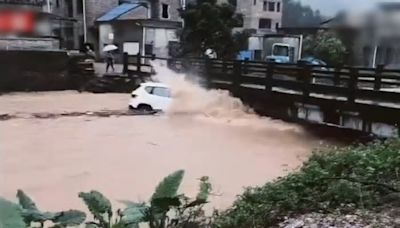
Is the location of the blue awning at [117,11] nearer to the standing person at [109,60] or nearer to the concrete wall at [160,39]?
the concrete wall at [160,39]

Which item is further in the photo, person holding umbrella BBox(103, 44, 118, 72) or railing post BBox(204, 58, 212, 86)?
person holding umbrella BBox(103, 44, 118, 72)

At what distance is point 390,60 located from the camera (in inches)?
126

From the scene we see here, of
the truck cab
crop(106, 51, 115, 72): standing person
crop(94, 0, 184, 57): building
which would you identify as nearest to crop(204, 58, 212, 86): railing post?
the truck cab

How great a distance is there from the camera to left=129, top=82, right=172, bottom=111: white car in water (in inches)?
522

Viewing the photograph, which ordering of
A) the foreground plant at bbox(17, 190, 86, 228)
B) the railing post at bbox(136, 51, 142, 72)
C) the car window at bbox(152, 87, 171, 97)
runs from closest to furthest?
1. the foreground plant at bbox(17, 190, 86, 228)
2. the car window at bbox(152, 87, 171, 97)
3. the railing post at bbox(136, 51, 142, 72)

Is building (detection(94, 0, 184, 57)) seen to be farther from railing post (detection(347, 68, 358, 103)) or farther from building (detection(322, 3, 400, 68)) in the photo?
building (detection(322, 3, 400, 68))

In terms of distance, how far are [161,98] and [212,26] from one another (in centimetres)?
538

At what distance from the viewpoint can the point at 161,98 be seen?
13406 millimetres

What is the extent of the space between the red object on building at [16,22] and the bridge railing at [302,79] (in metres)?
6.08

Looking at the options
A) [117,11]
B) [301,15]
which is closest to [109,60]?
[117,11]

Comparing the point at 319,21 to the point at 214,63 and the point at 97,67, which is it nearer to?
the point at 214,63

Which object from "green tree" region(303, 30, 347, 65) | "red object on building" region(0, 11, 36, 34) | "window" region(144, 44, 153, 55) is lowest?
"window" region(144, 44, 153, 55)

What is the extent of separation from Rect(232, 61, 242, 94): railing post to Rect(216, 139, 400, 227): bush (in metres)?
10.0

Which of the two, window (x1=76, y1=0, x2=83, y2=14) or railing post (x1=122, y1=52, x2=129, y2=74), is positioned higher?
window (x1=76, y1=0, x2=83, y2=14)
